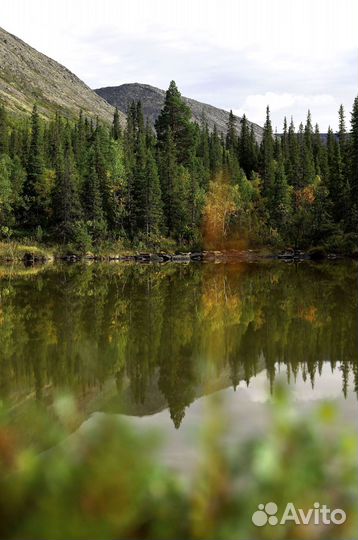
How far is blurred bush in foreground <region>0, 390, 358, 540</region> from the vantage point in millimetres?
2871

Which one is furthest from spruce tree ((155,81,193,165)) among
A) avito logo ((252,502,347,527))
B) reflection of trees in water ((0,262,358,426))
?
avito logo ((252,502,347,527))

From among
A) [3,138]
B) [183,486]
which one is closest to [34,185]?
[3,138]

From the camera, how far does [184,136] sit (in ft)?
332

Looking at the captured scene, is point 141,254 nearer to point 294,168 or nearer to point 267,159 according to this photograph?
point 267,159

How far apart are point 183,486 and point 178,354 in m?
9.99

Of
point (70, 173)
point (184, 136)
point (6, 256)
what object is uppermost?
point (184, 136)

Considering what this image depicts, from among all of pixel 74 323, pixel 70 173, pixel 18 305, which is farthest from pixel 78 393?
pixel 70 173

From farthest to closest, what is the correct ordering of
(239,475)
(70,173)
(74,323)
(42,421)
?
1. (70,173)
2. (74,323)
3. (42,421)
4. (239,475)

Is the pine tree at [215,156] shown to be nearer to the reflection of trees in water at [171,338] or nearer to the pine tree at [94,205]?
the pine tree at [94,205]

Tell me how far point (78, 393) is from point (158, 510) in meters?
7.10

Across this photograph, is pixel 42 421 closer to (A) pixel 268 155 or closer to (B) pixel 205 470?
(B) pixel 205 470

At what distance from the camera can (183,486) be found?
3195mm

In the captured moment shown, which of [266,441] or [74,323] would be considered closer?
[266,441]

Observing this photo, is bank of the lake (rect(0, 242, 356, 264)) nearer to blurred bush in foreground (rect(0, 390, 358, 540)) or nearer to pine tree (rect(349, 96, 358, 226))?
pine tree (rect(349, 96, 358, 226))
